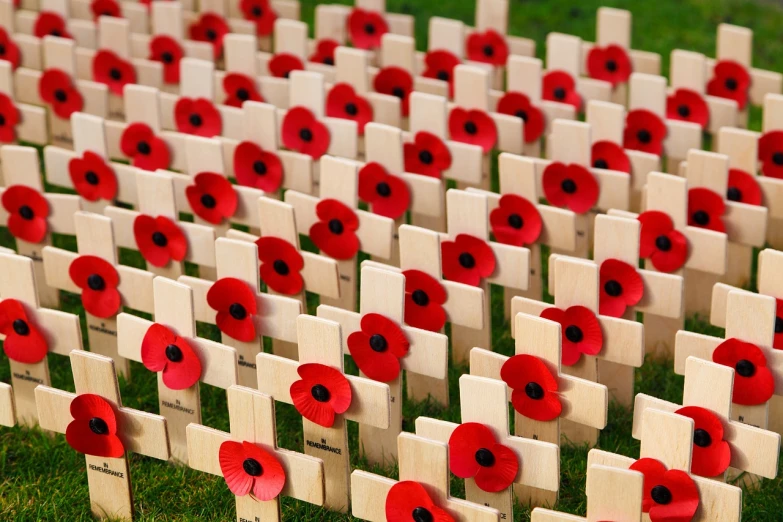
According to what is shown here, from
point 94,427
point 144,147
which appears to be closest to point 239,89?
point 144,147

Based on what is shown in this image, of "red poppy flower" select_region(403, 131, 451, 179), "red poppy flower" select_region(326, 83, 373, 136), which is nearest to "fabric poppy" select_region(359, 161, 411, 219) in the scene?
"red poppy flower" select_region(403, 131, 451, 179)

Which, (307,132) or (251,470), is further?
(307,132)

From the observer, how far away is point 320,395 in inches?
108

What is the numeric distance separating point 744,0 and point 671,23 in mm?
511

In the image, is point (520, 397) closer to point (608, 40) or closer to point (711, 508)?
point (711, 508)

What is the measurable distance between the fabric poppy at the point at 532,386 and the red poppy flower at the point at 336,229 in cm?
80

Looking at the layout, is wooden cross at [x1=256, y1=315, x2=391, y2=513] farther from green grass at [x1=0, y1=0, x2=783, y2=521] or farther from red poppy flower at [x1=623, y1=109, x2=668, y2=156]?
red poppy flower at [x1=623, y1=109, x2=668, y2=156]

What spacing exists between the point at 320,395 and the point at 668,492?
→ 0.79m

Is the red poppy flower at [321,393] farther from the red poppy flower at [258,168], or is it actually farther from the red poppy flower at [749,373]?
the red poppy flower at [258,168]

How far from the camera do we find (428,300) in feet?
10.3

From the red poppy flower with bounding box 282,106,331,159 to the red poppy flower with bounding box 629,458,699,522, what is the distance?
5.91 feet

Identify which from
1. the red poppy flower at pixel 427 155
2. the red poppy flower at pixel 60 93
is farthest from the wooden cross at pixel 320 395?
Answer: the red poppy flower at pixel 60 93

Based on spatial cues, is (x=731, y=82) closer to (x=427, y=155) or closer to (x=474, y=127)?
(x=474, y=127)

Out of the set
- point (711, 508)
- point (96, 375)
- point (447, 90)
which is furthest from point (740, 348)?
point (447, 90)
